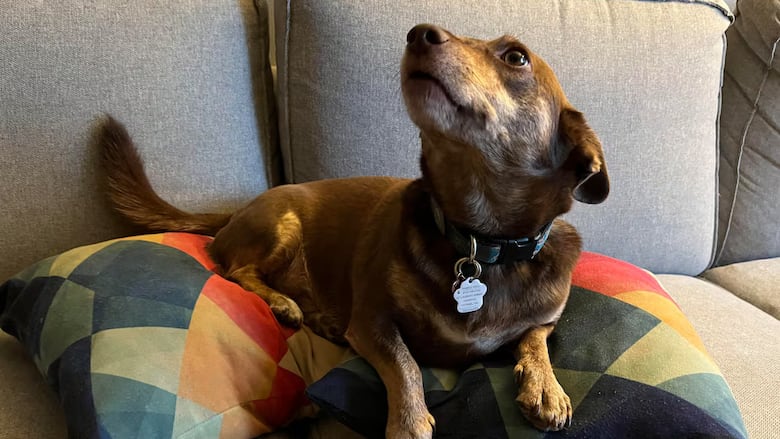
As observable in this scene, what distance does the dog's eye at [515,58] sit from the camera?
1102 millimetres

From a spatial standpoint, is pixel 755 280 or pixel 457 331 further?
pixel 755 280

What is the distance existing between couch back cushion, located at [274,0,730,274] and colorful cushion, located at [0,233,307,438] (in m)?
0.57

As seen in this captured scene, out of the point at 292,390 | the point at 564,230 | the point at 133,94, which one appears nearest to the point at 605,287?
the point at 564,230

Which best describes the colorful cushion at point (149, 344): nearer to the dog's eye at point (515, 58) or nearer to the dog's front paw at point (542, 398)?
the dog's front paw at point (542, 398)

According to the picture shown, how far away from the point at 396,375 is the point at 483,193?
373mm

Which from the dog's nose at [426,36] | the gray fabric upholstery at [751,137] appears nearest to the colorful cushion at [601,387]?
the dog's nose at [426,36]

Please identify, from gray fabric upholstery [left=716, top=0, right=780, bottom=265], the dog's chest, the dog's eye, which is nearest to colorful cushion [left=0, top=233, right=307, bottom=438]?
the dog's chest

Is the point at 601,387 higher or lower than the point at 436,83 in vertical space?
lower

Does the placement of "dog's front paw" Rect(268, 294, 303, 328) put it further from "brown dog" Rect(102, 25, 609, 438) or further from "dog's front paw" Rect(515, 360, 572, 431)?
"dog's front paw" Rect(515, 360, 572, 431)

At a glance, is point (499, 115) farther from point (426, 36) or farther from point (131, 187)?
point (131, 187)

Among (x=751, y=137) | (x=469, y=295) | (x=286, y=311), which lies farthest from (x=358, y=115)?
(x=751, y=137)

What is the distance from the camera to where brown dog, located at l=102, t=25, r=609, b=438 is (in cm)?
101

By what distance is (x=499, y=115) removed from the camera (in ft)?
3.42

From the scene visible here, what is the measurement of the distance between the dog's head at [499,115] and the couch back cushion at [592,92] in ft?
1.67
